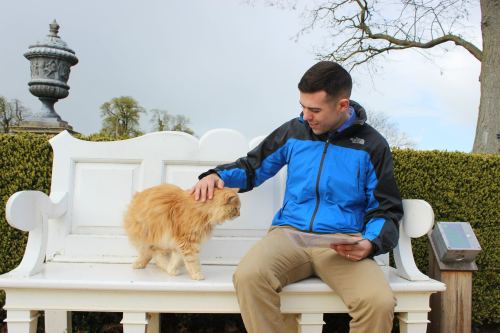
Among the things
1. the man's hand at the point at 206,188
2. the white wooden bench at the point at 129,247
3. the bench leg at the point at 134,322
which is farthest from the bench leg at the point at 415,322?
the bench leg at the point at 134,322

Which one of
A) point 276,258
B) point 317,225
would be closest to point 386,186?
point 317,225

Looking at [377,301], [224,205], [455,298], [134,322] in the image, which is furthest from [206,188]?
[455,298]

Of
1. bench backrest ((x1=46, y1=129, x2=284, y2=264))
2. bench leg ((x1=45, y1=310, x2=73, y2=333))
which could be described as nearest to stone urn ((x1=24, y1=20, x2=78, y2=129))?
bench backrest ((x1=46, y1=129, x2=284, y2=264))

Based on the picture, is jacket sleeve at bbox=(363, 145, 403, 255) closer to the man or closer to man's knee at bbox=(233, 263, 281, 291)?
the man

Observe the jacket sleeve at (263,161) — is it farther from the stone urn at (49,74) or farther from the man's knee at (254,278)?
the stone urn at (49,74)

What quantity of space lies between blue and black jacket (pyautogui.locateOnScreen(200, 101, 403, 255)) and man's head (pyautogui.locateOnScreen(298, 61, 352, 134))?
0.16 metres

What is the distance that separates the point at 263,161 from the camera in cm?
274

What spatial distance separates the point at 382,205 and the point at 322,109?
24.4 inches

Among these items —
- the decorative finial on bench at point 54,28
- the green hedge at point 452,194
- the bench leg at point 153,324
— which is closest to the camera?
the bench leg at point 153,324

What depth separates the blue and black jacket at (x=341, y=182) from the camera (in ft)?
8.00

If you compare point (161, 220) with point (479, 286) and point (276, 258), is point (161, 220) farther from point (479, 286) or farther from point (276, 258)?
point (479, 286)

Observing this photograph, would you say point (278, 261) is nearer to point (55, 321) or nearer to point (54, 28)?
point (55, 321)

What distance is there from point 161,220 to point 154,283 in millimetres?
362

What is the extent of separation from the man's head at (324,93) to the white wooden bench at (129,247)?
715 millimetres
